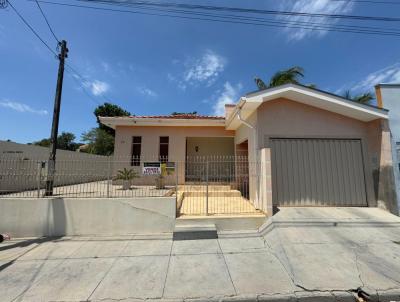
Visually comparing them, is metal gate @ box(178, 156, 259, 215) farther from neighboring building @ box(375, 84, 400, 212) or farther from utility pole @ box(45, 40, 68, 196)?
neighboring building @ box(375, 84, 400, 212)

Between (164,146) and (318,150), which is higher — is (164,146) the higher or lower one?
the higher one

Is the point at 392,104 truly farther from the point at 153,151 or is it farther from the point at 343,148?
the point at 153,151

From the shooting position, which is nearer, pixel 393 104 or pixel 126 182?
pixel 393 104

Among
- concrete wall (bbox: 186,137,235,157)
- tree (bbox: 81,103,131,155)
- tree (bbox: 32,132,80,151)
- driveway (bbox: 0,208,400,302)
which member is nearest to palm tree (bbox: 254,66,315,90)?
concrete wall (bbox: 186,137,235,157)

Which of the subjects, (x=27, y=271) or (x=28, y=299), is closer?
(x=28, y=299)

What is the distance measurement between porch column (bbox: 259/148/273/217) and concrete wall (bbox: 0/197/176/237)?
9.79 ft

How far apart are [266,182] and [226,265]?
10.5 ft

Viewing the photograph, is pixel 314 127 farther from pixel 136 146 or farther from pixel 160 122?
pixel 136 146

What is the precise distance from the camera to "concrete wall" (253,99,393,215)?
26.1ft

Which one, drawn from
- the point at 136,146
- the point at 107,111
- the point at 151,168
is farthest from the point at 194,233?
the point at 107,111

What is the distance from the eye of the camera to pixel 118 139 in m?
A: 12.4

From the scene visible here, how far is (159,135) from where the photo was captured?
1253 cm

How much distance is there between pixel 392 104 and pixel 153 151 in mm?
10780

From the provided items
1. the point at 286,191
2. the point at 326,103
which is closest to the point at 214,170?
the point at 286,191
